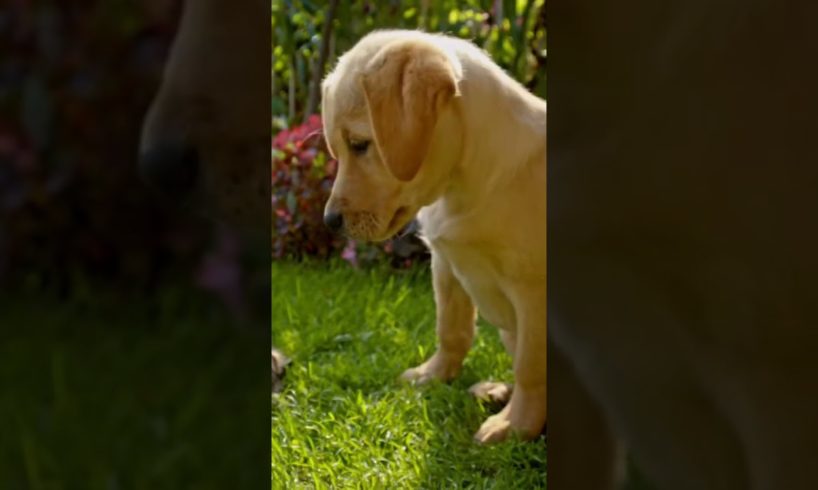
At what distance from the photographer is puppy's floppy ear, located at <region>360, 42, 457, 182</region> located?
6.80ft

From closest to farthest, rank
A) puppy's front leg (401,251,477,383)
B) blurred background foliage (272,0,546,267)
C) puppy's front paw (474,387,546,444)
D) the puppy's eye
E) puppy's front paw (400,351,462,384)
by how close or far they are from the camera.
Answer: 1. the puppy's eye
2. puppy's front paw (474,387,546,444)
3. puppy's front leg (401,251,477,383)
4. puppy's front paw (400,351,462,384)
5. blurred background foliage (272,0,546,267)

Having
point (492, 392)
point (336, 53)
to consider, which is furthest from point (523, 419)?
point (336, 53)

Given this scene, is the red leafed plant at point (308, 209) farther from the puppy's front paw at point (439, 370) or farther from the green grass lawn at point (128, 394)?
the green grass lawn at point (128, 394)

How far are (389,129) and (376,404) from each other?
0.95 m

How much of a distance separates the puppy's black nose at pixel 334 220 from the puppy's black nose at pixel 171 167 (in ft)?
3.18

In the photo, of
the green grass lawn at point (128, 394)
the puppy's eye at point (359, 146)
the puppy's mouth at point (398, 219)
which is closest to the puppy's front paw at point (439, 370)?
the puppy's mouth at point (398, 219)

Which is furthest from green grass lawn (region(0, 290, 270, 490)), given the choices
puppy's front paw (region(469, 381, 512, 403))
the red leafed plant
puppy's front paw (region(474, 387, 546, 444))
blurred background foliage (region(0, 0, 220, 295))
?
the red leafed plant

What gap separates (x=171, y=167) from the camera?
4.06 feet

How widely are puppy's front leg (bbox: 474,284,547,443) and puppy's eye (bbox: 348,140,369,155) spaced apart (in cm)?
53

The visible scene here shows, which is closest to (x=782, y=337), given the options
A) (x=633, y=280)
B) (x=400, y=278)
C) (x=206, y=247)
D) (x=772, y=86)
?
(x=633, y=280)

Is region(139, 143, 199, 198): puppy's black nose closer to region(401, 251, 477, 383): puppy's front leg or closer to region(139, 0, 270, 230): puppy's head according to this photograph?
region(139, 0, 270, 230): puppy's head

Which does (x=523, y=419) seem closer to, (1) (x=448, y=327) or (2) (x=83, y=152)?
(1) (x=448, y=327)

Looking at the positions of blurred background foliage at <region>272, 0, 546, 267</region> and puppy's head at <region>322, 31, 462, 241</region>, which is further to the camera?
blurred background foliage at <region>272, 0, 546, 267</region>

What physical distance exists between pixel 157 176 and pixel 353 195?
3.21 feet
